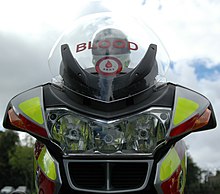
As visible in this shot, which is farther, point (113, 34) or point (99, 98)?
point (113, 34)

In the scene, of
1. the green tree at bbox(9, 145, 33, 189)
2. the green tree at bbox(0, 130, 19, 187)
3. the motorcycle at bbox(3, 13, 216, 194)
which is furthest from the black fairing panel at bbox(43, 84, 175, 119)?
the green tree at bbox(0, 130, 19, 187)

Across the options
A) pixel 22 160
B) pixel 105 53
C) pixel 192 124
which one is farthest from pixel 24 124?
pixel 22 160

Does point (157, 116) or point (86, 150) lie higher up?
point (157, 116)

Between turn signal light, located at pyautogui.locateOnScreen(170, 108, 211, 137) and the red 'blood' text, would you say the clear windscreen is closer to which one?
the red 'blood' text

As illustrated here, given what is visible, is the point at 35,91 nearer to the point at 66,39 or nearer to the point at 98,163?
the point at 66,39

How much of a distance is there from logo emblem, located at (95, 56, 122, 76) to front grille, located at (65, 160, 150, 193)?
504 mm

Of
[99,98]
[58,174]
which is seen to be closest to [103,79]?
[99,98]

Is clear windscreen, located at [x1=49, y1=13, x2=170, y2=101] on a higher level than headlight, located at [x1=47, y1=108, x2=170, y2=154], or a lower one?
higher

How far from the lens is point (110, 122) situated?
2.61 metres

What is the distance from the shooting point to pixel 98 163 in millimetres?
2646

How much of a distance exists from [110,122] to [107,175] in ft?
0.95

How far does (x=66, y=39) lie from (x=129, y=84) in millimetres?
606

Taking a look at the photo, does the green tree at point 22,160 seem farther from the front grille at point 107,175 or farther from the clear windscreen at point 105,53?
the front grille at point 107,175

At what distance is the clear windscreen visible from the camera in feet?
9.01
